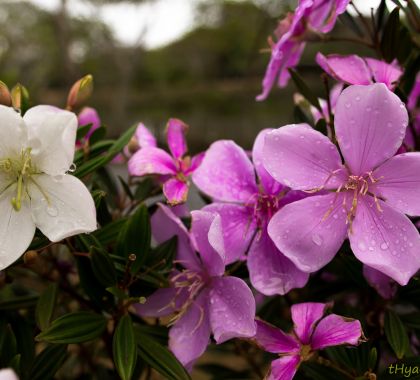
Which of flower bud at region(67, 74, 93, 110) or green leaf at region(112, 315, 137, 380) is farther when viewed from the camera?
flower bud at region(67, 74, 93, 110)

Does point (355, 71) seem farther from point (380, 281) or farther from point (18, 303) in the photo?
point (18, 303)

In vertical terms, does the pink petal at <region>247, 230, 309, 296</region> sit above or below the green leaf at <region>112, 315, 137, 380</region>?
above

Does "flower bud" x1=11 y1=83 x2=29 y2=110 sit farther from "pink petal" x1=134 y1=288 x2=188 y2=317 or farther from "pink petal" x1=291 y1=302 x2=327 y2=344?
"pink petal" x1=291 y1=302 x2=327 y2=344

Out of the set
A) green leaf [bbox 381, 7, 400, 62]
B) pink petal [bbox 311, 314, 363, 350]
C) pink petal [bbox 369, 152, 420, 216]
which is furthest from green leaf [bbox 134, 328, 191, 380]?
green leaf [bbox 381, 7, 400, 62]

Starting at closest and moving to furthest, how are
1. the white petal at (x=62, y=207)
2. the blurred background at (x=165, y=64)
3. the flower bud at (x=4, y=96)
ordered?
the white petal at (x=62, y=207)
the flower bud at (x=4, y=96)
the blurred background at (x=165, y=64)

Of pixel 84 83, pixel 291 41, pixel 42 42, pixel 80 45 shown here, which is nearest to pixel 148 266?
pixel 84 83

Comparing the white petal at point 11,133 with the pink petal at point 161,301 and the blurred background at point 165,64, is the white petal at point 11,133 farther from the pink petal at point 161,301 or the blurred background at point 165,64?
the blurred background at point 165,64

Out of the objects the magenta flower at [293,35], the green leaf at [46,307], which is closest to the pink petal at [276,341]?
the green leaf at [46,307]
